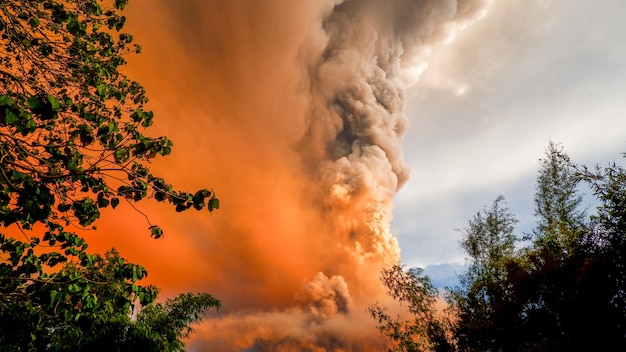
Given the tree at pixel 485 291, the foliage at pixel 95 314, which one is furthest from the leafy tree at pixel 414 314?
the foliage at pixel 95 314

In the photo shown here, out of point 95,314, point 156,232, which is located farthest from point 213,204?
point 95,314

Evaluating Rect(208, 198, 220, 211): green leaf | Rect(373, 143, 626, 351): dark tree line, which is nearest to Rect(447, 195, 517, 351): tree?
Rect(373, 143, 626, 351): dark tree line

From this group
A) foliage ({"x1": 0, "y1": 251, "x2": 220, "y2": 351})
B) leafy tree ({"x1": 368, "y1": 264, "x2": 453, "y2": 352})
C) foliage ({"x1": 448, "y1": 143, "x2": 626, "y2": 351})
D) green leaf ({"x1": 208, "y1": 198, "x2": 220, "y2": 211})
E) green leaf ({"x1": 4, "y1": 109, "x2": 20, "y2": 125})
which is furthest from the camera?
leafy tree ({"x1": 368, "y1": 264, "x2": 453, "y2": 352})

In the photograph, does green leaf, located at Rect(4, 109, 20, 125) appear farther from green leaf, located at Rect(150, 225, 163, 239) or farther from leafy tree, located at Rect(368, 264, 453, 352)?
leafy tree, located at Rect(368, 264, 453, 352)

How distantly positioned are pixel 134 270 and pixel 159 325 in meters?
15.3

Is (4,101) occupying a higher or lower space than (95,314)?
higher

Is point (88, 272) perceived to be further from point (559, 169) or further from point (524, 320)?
point (559, 169)

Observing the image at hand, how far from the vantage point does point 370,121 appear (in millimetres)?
53156

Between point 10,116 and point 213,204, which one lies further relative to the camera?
point 213,204

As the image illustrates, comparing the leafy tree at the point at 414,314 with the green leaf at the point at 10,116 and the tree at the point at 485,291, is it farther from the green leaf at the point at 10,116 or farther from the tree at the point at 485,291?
the green leaf at the point at 10,116

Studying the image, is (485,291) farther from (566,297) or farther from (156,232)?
(156,232)

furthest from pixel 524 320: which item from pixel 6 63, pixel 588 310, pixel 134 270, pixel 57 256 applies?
pixel 6 63

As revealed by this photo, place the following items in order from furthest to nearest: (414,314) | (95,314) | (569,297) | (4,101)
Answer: (414,314) → (569,297) → (95,314) → (4,101)

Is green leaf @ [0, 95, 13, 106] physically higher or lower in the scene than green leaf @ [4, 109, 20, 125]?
higher
